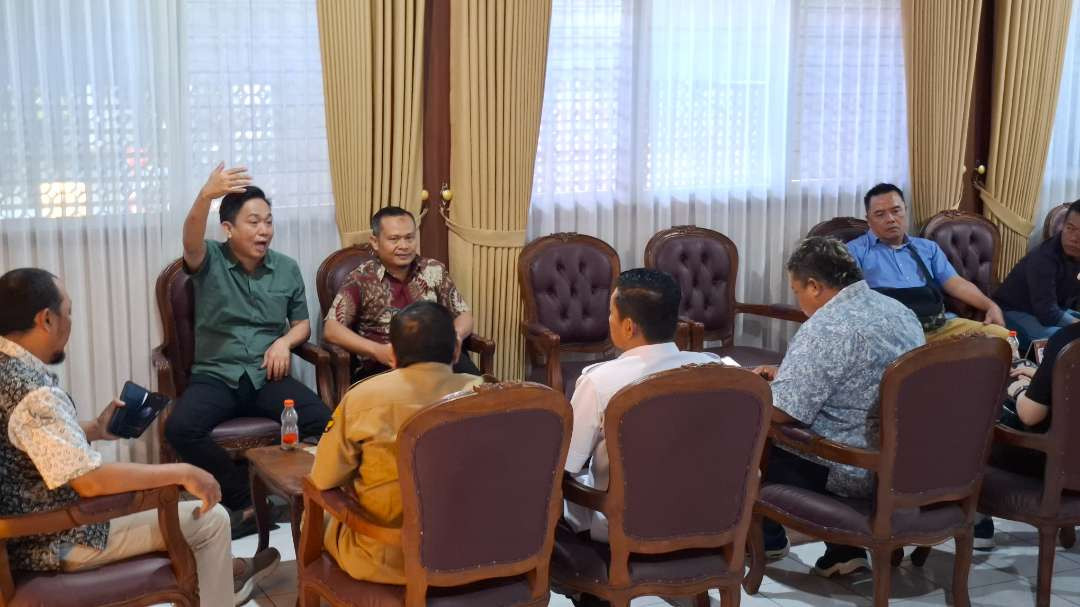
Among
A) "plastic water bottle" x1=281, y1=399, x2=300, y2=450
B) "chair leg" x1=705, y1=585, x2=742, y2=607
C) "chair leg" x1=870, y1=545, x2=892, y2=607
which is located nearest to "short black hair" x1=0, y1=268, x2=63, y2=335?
"plastic water bottle" x1=281, y1=399, x2=300, y2=450

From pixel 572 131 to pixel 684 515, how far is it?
2.97 meters

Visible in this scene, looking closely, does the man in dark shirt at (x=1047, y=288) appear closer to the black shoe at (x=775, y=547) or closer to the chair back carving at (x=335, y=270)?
the black shoe at (x=775, y=547)

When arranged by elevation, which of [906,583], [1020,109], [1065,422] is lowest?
[906,583]

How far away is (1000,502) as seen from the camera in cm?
376

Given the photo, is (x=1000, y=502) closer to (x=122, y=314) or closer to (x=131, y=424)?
(x=131, y=424)

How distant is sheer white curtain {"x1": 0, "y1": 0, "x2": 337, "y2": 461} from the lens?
15.0 feet

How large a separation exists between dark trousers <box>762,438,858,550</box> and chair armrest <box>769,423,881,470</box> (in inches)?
4.4

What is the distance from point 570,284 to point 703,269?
72 centimetres

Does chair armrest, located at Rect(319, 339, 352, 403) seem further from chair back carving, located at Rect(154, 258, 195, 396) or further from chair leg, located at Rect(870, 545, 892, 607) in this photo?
chair leg, located at Rect(870, 545, 892, 607)

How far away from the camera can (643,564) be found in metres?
3.13

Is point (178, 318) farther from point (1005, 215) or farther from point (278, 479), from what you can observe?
point (1005, 215)

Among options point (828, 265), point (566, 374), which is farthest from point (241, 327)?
point (828, 265)

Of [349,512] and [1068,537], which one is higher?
[349,512]

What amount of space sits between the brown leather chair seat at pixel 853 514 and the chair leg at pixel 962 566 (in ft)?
0.24
